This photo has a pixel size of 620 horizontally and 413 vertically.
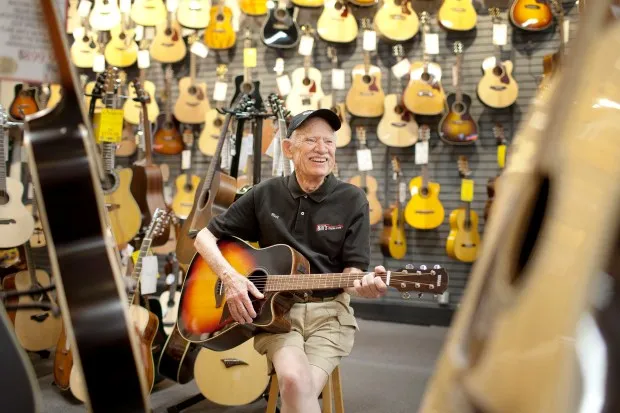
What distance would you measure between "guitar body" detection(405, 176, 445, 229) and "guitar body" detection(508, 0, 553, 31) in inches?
58.5

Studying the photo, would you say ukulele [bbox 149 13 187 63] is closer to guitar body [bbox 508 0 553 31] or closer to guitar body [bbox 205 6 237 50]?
guitar body [bbox 205 6 237 50]

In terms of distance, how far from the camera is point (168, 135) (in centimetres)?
603

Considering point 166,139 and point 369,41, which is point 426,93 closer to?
point 369,41

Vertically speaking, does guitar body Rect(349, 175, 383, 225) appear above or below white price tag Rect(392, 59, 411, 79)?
below

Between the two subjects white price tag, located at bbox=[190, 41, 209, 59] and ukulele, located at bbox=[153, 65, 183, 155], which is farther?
ukulele, located at bbox=[153, 65, 183, 155]

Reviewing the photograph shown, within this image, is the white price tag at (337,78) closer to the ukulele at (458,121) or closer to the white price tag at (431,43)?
the white price tag at (431,43)

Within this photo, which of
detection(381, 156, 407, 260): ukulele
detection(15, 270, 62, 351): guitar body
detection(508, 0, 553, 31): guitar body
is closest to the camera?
detection(15, 270, 62, 351): guitar body

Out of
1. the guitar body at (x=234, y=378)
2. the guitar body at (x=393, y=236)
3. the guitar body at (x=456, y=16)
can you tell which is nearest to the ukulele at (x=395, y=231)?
the guitar body at (x=393, y=236)

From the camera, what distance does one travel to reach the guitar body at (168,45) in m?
6.06

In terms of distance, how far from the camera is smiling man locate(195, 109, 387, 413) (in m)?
2.13

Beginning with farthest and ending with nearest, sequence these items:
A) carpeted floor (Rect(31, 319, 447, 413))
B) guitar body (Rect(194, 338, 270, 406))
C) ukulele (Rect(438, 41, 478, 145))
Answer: ukulele (Rect(438, 41, 478, 145))
carpeted floor (Rect(31, 319, 447, 413))
guitar body (Rect(194, 338, 270, 406))

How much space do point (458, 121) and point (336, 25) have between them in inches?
55.0

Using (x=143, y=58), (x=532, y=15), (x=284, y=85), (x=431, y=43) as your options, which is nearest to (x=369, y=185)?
(x=284, y=85)

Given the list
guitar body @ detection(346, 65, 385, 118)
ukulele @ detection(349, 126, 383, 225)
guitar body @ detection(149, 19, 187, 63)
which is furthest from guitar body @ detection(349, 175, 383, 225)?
guitar body @ detection(149, 19, 187, 63)
